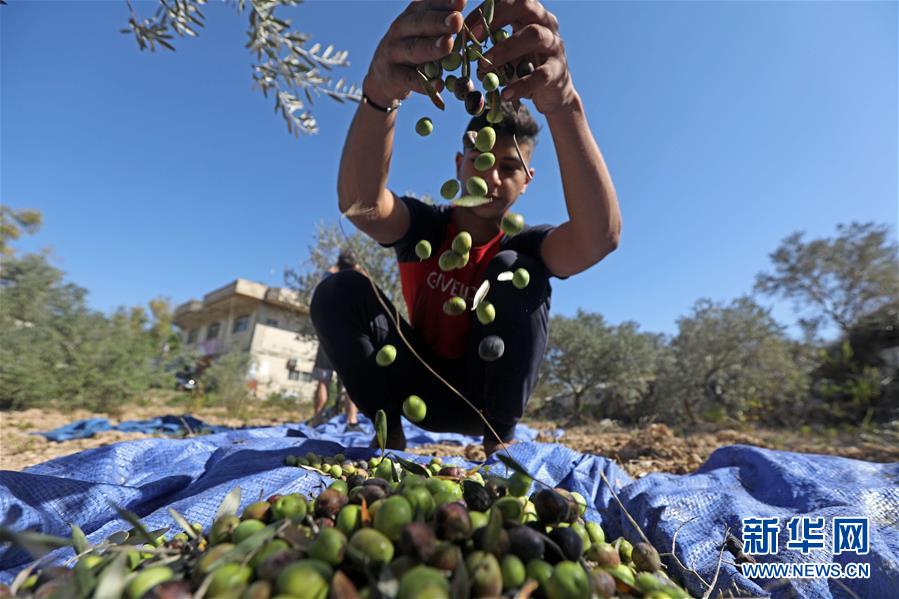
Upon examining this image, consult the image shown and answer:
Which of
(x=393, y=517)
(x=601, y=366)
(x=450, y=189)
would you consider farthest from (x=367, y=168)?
(x=601, y=366)

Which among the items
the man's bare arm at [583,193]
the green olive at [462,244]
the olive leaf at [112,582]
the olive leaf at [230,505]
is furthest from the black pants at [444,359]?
the olive leaf at [112,582]

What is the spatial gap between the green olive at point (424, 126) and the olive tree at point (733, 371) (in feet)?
40.2

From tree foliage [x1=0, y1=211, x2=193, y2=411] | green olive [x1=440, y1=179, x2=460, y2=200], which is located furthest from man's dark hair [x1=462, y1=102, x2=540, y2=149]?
tree foliage [x1=0, y1=211, x2=193, y2=411]

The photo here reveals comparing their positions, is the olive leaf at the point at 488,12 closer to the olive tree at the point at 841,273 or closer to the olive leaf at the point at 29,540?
the olive leaf at the point at 29,540

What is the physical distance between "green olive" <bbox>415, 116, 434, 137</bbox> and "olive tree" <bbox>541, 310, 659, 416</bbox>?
11923 millimetres

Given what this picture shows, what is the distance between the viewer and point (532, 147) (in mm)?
2709

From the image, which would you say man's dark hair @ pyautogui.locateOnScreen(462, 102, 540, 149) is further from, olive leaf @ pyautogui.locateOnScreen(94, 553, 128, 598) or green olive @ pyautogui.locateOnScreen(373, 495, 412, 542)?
olive leaf @ pyautogui.locateOnScreen(94, 553, 128, 598)

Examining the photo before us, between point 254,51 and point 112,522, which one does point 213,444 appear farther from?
point 254,51

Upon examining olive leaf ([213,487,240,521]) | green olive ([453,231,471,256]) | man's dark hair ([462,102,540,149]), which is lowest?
olive leaf ([213,487,240,521])

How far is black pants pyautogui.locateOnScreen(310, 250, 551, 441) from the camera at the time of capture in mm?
2193

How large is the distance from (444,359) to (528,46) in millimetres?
1618

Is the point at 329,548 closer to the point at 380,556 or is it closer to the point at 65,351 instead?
the point at 380,556

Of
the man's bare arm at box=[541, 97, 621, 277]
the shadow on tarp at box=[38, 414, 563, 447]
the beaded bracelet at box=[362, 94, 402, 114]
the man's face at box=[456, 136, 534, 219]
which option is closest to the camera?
the man's bare arm at box=[541, 97, 621, 277]

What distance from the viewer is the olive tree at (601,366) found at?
41.3ft
